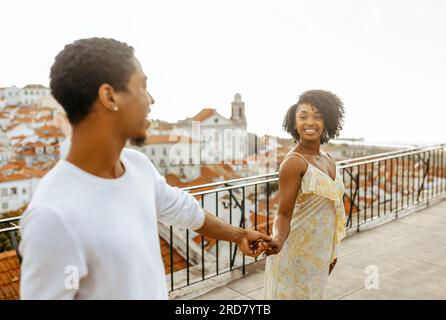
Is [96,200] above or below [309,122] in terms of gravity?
below

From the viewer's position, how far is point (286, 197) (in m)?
2.06

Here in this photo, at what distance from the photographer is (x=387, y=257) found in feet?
14.6

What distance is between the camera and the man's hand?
178 centimetres

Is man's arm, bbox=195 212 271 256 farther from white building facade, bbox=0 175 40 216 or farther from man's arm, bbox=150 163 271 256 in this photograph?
white building facade, bbox=0 175 40 216

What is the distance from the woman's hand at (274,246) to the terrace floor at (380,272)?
68.4 inches

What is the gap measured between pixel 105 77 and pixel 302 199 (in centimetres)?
138

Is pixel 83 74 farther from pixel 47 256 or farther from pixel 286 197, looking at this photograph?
pixel 286 197

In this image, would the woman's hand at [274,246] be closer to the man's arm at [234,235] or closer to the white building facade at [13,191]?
the man's arm at [234,235]

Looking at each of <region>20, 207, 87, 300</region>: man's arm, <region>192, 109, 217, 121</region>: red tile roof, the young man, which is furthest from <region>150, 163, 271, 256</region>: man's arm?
<region>192, 109, 217, 121</region>: red tile roof

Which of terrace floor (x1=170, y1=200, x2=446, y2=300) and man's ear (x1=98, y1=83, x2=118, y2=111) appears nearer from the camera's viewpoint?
man's ear (x1=98, y1=83, x2=118, y2=111)

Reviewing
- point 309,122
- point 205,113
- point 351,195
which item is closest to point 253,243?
point 309,122

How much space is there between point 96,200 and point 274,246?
121 cm

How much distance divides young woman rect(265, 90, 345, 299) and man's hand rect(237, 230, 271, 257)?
0.15 metres
